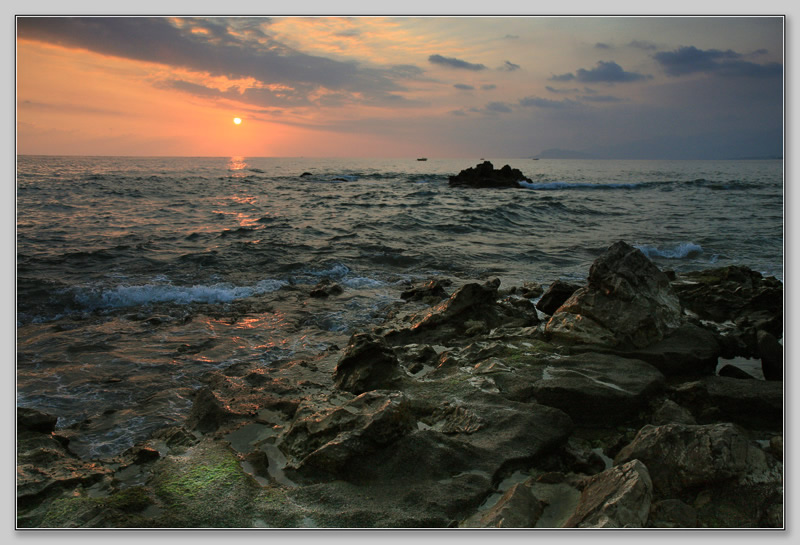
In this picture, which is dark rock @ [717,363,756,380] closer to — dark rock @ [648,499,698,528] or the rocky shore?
the rocky shore

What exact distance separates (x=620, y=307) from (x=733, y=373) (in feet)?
4.49

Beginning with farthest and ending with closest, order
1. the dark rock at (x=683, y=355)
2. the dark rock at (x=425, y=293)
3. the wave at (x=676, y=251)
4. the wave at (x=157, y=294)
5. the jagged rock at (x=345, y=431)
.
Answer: the wave at (x=676, y=251)
the dark rock at (x=425, y=293)
the wave at (x=157, y=294)
the dark rock at (x=683, y=355)
the jagged rock at (x=345, y=431)

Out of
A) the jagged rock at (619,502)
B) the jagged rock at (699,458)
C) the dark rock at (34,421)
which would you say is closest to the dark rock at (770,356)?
the jagged rock at (699,458)

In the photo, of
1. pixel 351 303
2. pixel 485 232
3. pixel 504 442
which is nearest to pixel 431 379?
pixel 504 442

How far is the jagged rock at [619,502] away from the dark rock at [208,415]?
3348 mm

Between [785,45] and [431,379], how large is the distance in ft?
15.0

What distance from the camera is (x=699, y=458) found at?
3.17 meters

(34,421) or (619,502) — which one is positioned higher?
(619,502)

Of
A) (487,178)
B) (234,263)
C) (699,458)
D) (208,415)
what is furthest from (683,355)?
(487,178)

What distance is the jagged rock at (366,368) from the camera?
17.2 ft

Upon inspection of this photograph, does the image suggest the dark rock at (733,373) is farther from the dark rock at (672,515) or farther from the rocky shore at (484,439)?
the dark rock at (672,515)

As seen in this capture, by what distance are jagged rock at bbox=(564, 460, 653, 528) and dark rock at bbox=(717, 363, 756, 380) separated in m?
3.09

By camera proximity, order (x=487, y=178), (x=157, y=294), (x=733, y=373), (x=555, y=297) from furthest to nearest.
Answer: (x=487, y=178)
(x=157, y=294)
(x=555, y=297)
(x=733, y=373)

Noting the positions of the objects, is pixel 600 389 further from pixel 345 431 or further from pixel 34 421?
pixel 34 421
